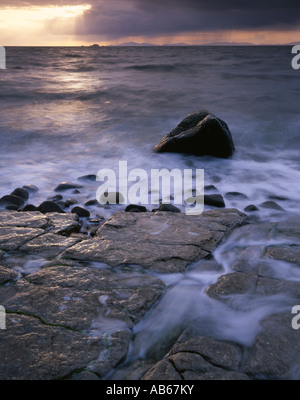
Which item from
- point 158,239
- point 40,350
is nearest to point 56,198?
point 158,239

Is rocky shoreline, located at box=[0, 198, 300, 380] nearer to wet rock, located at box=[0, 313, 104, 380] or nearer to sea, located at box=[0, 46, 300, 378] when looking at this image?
wet rock, located at box=[0, 313, 104, 380]

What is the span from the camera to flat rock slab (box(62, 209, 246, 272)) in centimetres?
285

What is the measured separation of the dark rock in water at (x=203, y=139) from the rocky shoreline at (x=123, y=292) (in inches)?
115

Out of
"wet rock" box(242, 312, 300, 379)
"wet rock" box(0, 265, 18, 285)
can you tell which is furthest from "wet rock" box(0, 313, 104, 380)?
"wet rock" box(242, 312, 300, 379)

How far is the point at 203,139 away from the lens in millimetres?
6469

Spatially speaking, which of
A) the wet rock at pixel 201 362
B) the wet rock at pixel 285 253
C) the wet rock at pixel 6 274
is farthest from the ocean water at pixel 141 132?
the wet rock at pixel 201 362

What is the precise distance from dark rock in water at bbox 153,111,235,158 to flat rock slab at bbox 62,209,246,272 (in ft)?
8.97

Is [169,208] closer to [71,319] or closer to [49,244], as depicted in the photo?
[49,244]

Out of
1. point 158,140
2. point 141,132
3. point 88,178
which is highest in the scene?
point 141,132

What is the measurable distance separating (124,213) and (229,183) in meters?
2.19

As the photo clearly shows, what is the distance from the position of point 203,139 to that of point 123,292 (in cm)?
460

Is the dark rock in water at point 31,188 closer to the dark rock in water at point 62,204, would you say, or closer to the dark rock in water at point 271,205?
the dark rock in water at point 62,204

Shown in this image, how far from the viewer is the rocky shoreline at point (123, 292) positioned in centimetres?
179
